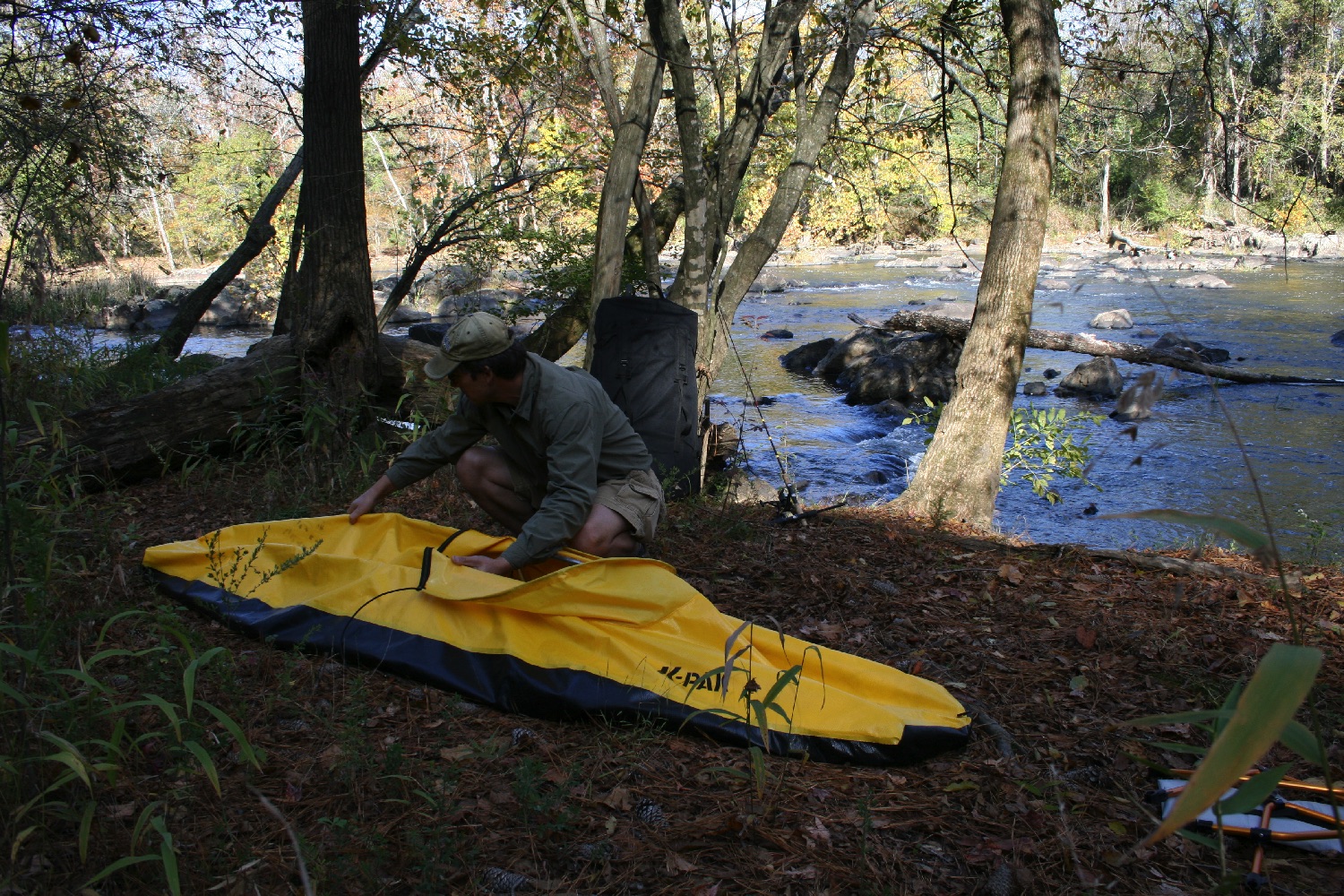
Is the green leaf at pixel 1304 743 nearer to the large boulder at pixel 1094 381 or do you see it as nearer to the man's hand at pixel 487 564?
the man's hand at pixel 487 564

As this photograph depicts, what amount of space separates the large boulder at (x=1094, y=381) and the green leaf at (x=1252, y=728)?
11482mm

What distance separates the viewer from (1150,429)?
10.2m

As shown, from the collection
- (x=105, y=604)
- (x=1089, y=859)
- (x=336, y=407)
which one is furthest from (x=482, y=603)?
(x=336, y=407)

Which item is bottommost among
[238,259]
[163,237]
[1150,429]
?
[1150,429]

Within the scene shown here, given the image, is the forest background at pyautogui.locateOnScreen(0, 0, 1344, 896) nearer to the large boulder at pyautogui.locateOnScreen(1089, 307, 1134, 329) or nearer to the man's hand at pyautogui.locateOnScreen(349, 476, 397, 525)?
the man's hand at pyautogui.locateOnScreen(349, 476, 397, 525)

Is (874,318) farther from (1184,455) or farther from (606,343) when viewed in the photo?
(606,343)

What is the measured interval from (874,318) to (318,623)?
14.8 meters

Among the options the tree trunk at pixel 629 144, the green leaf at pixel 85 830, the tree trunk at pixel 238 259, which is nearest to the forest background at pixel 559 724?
the green leaf at pixel 85 830

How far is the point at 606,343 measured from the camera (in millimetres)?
5191

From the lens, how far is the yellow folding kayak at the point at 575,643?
2.63m

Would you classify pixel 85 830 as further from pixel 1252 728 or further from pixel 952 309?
pixel 952 309

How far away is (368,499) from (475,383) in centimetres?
68

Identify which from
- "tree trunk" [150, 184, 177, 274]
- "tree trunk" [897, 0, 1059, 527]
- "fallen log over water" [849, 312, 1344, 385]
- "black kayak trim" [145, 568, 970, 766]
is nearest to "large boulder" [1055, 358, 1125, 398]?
"fallen log over water" [849, 312, 1344, 385]

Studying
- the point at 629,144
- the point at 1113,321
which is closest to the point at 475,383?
the point at 629,144
